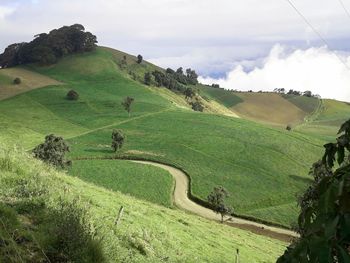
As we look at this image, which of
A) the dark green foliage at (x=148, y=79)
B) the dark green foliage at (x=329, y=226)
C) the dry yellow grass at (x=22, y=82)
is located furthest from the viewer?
the dark green foliage at (x=148, y=79)

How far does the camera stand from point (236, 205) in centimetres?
8381

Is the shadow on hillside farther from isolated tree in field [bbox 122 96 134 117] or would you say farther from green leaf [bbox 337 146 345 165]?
green leaf [bbox 337 146 345 165]

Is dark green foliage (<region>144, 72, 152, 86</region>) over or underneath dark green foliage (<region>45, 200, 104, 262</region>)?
over

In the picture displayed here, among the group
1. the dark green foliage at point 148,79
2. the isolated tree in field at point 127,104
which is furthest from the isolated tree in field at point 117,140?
the dark green foliage at point 148,79

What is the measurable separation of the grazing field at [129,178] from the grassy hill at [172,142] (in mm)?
218

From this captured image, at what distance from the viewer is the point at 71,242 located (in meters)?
10.6

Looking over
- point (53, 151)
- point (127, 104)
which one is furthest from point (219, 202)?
point (127, 104)

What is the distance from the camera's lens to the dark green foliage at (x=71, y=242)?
1032 cm

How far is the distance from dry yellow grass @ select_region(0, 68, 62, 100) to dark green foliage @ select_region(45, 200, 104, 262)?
147110 millimetres

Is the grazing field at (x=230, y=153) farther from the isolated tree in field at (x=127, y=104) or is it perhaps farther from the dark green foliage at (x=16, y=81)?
the dark green foliage at (x=16, y=81)

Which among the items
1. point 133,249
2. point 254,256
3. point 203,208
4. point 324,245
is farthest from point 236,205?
point 324,245

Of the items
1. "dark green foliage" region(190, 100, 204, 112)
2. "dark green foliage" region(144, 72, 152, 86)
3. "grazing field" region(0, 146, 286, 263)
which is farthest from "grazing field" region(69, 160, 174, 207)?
"dark green foliage" region(144, 72, 152, 86)

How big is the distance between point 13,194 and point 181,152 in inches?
3719

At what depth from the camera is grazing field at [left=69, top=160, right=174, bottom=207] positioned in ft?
268
